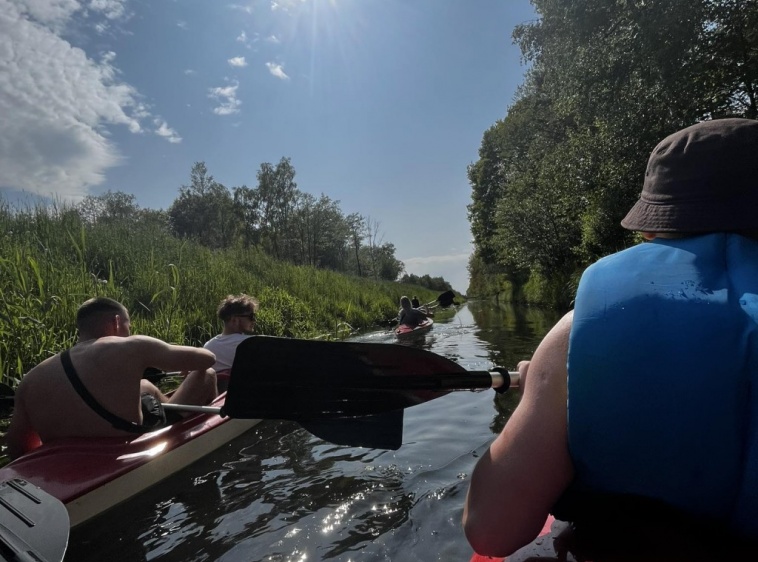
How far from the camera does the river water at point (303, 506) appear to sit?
3.04 meters

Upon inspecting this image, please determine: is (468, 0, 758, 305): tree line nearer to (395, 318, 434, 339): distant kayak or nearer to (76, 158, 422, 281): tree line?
(395, 318, 434, 339): distant kayak

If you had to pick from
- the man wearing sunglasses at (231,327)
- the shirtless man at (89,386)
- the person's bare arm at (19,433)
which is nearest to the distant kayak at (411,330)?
the man wearing sunglasses at (231,327)

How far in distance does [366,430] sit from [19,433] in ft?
10.5

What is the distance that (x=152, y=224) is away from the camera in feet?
48.5

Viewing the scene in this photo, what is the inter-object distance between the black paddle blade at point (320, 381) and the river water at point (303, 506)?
1.20m

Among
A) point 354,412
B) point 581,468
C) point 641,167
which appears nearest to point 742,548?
point 581,468

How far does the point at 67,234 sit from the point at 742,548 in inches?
429

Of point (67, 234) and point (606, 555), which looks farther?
point (67, 234)

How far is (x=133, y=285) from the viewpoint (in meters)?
9.12

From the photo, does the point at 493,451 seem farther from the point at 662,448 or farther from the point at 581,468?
the point at 662,448

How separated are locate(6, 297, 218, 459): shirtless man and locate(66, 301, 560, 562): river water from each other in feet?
2.32

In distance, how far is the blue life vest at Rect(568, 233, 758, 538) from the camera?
1084 millimetres

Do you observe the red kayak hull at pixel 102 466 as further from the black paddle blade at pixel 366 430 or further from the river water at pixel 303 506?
the black paddle blade at pixel 366 430

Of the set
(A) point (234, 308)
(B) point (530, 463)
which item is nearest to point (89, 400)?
(A) point (234, 308)
